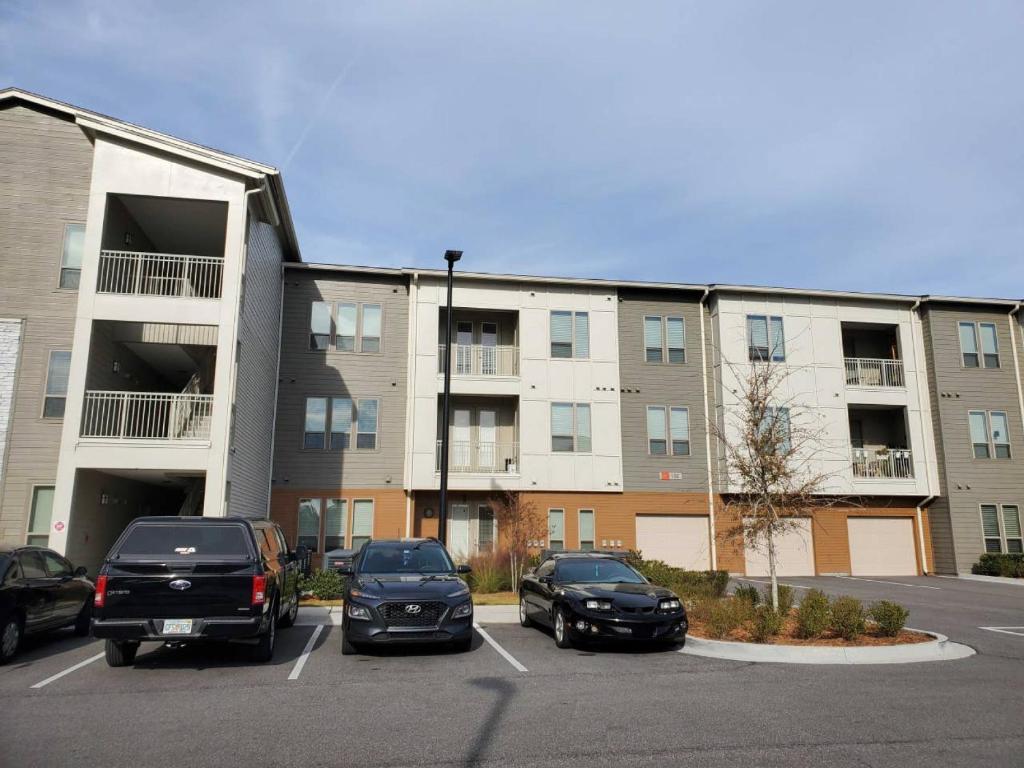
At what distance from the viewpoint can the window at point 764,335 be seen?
26.1 m

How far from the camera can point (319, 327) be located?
2489 cm

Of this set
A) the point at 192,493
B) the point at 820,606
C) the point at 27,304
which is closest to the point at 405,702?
the point at 820,606

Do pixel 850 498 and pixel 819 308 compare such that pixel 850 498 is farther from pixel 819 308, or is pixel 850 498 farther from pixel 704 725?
pixel 704 725

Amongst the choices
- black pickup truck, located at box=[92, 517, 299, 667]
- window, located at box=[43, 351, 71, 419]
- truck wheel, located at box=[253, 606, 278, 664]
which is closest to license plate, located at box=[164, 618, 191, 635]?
black pickup truck, located at box=[92, 517, 299, 667]

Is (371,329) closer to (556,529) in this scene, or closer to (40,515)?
(556,529)

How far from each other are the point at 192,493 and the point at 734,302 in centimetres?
1851

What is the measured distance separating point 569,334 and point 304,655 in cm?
1671

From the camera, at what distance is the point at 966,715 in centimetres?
725

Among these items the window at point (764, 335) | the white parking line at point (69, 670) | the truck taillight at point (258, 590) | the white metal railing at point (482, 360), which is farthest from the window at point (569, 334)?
the white parking line at point (69, 670)

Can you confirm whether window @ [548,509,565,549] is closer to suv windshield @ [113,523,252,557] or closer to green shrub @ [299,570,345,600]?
green shrub @ [299,570,345,600]

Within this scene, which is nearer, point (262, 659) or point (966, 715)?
point (966, 715)

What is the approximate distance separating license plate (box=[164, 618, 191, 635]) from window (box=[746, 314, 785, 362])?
69.7 feet

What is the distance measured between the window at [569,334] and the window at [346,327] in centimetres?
674

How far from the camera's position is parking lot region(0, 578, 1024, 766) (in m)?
6.03
